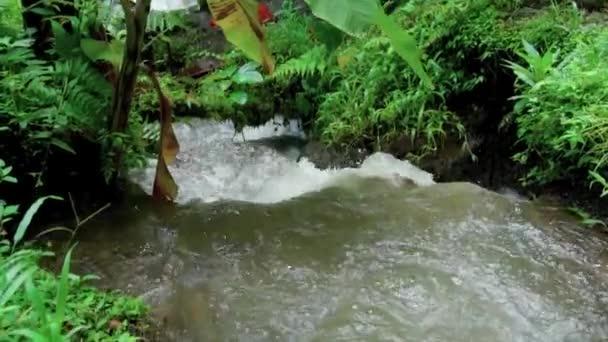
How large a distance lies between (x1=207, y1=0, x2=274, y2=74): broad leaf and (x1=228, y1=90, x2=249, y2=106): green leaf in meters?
2.34

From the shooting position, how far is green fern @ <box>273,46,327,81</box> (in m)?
4.96

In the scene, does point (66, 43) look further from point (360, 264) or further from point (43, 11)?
point (360, 264)

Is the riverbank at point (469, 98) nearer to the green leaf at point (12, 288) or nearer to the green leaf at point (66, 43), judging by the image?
the green leaf at point (66, 43)

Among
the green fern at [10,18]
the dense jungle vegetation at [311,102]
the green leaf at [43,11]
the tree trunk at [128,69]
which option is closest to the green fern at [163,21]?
the dense jungle vegetation at [311,102]

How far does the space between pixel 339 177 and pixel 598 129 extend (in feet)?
5.11

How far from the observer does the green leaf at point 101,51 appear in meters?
3.38

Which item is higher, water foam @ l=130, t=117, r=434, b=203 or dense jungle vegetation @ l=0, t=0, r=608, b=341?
dense jungle vegetation @ l=0, t=0, r=608, b=341

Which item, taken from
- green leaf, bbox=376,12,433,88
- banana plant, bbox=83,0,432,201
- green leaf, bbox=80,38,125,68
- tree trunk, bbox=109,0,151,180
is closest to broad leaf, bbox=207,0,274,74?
banana plant, bbox=83,0,432,201

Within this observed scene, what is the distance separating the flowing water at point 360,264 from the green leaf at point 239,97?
3.83ft

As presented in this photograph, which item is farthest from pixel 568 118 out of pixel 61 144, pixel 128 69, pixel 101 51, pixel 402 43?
pixel 61 144

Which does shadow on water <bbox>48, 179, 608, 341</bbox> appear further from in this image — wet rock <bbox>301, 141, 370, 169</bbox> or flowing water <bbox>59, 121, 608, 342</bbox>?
wet rock <bbox>301, 141, 370, 169</bbox>

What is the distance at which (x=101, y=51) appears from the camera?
11.1ft

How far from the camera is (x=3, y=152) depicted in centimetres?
332

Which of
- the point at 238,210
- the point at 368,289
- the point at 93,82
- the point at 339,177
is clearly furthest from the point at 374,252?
the point at 93,82
